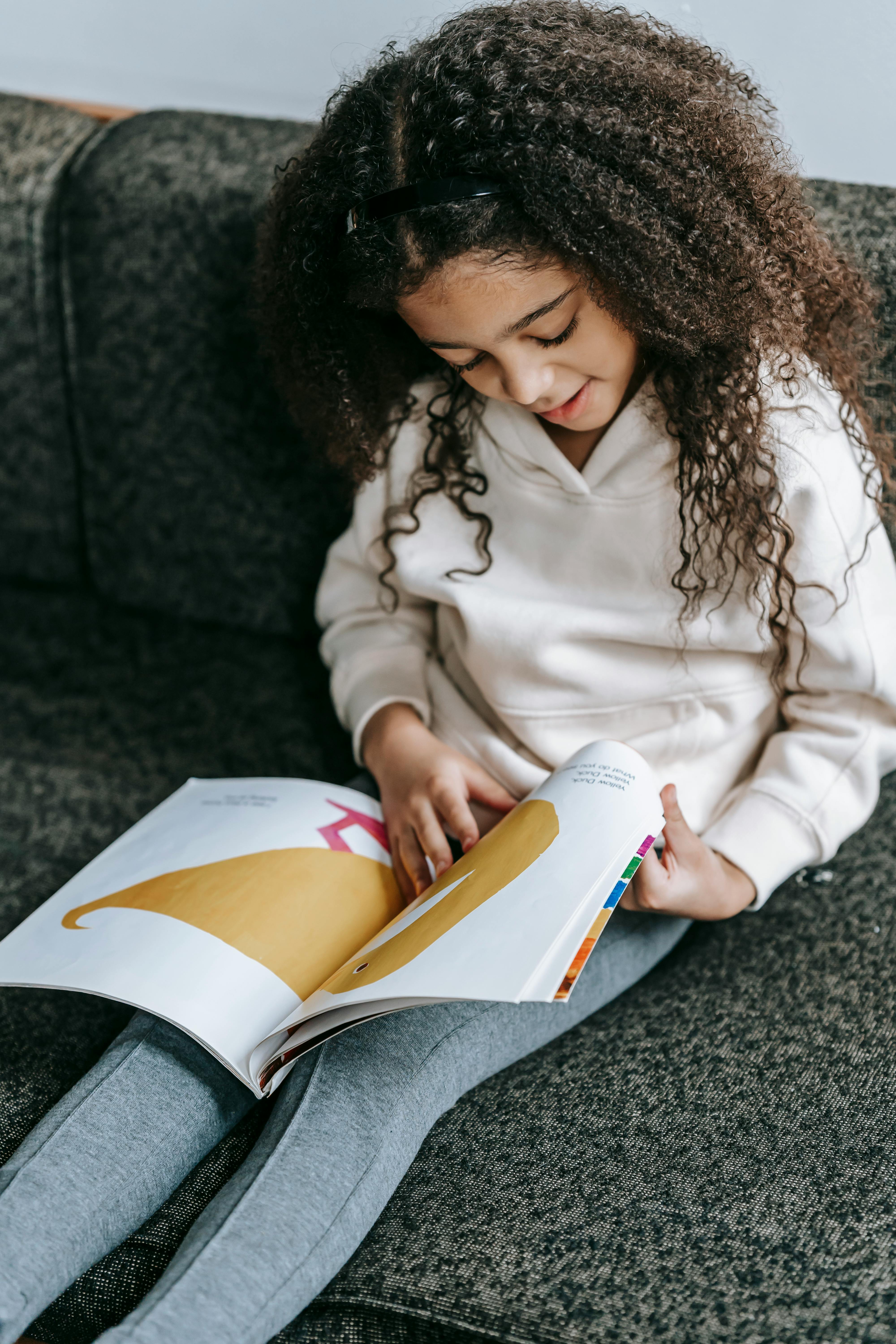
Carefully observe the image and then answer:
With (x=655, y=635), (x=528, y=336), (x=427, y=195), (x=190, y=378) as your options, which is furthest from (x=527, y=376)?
(x=190, y=378)

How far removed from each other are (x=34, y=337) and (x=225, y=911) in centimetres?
68

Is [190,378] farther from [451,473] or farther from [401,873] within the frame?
[401,873]

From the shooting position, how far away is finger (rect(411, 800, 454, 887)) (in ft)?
2.60

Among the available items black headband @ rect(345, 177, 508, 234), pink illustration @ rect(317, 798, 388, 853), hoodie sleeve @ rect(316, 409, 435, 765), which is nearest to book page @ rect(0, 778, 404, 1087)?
pink illustration @ rect(317, 798, 388, 853)

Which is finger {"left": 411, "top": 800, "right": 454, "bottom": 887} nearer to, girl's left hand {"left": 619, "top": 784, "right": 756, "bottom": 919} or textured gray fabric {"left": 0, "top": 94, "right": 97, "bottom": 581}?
girl's left hand {"left": 619, "top": 784, "right": 756, "bottom": 919}

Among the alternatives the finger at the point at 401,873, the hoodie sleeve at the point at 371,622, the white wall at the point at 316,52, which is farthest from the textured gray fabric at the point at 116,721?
the white wall at the point at 316,52

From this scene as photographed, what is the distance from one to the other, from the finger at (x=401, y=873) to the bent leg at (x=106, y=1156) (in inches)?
7.4

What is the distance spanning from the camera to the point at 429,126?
2.16 feet

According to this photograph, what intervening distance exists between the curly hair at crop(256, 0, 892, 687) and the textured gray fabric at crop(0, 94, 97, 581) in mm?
354

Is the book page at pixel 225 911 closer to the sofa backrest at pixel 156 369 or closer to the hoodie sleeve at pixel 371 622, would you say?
the hoodie sleeve at pixel 371 622

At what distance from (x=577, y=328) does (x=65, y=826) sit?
0.65 m

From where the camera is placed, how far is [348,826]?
0.85 meters

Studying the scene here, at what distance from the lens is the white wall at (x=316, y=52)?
878 mm

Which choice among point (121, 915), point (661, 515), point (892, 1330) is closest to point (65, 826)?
point (121, 915)
